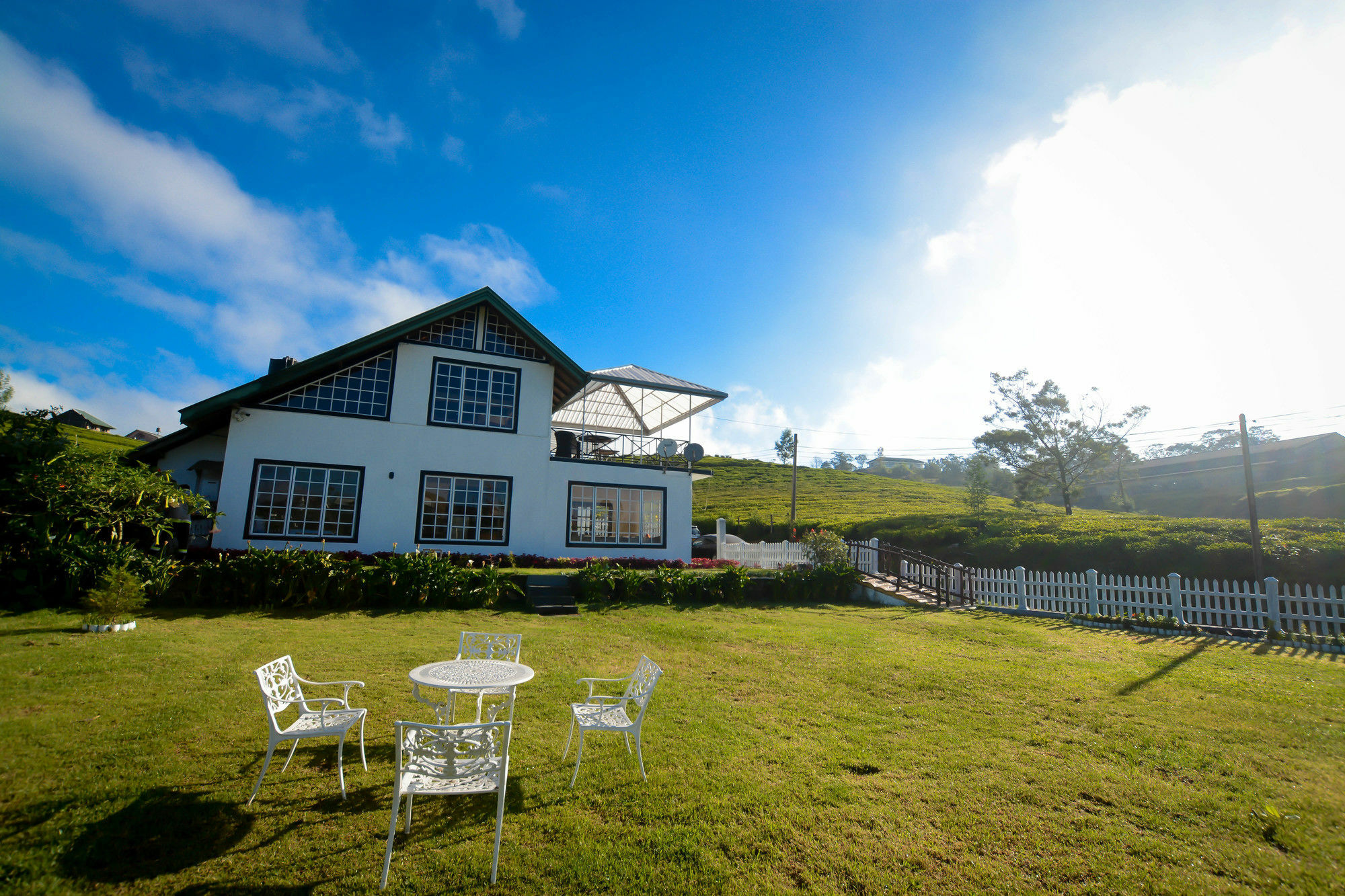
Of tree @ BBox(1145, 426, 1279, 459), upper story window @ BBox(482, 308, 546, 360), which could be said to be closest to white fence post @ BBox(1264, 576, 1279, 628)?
upper story window @ BBox(482, 308, 546, 360)

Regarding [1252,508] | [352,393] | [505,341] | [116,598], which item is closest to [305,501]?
[352,393]

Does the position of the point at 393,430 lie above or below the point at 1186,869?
above

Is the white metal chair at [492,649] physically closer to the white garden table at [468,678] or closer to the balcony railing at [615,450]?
the white garden table at [468,678]

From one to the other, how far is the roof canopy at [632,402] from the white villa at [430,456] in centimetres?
→ 31

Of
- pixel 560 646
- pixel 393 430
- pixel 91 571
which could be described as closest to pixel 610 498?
pixel 393 430

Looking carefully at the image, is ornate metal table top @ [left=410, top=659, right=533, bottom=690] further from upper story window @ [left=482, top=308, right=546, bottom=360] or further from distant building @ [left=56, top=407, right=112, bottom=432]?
distant building @ [left=56, top=407, right=112, bottom=432]

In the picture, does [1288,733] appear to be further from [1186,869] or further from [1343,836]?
[1186,869]

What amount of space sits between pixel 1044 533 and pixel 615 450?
53.7 ft

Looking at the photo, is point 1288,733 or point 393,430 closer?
point 1288,733

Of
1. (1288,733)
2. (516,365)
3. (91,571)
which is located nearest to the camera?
(1288,733)

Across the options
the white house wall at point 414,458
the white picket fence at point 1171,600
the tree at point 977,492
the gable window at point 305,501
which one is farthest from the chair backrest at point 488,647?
the tree at point 977,492

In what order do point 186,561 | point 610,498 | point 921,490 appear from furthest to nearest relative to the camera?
point 921,490 → point 610,498 → point 186,561

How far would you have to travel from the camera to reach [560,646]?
29.7ft

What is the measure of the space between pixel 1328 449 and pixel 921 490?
1051 inches
